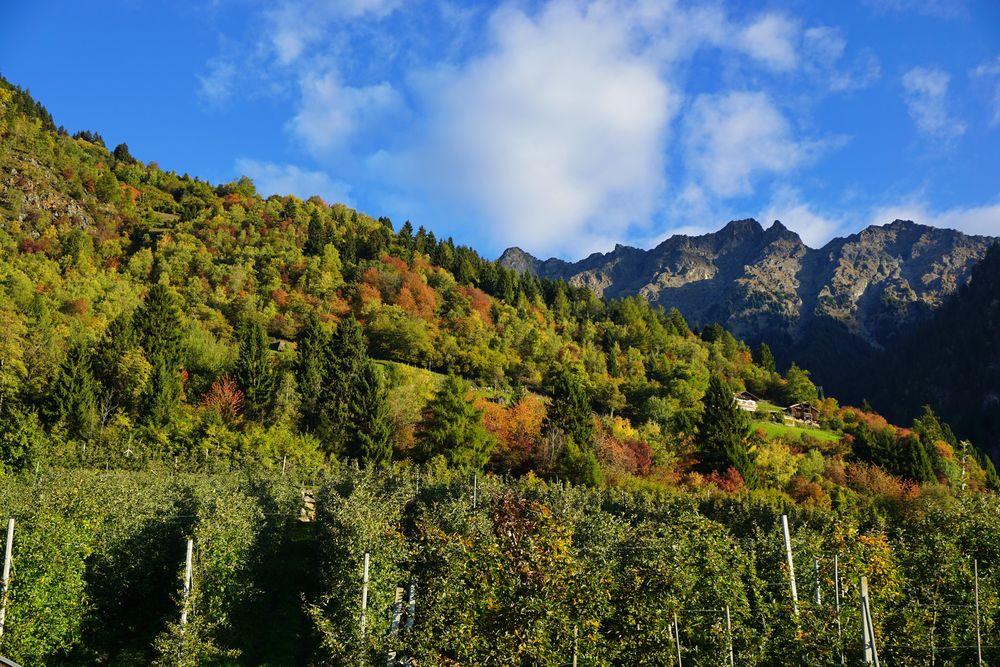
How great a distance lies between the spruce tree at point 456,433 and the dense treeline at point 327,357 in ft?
0.56

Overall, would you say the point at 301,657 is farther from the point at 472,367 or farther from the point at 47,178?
the point at 47,178

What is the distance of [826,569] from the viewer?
54.5ft

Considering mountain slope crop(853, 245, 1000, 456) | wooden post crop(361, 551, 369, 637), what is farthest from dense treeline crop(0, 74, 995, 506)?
mountain slope crop(853, 245, 1000, 456)

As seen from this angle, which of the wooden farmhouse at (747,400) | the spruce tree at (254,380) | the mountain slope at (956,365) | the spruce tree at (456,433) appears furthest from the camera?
the mountain slope at (956,365)

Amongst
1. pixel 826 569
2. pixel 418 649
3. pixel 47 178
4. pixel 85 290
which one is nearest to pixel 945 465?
pixel 826 569

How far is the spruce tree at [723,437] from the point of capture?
178ft

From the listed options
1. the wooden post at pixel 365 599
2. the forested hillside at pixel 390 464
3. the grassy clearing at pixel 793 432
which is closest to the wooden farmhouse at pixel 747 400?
the forested hillside at pixel 390 464

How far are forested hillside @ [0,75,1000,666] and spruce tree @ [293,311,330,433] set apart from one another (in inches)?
10.2

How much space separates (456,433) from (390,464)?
553 cm

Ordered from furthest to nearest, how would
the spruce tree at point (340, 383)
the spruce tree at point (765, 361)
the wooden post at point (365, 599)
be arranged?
1. the spruce tree at point (765, 361)
2. the spruce tree at point (340, 383)
3. the wooden post at point (365, 599)

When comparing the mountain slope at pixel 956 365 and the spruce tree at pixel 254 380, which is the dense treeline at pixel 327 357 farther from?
the mountain slope at pixel 956 365

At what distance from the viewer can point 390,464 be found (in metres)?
48.2

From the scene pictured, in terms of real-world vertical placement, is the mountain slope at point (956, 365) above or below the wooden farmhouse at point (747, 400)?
above

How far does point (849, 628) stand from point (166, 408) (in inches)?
1835
